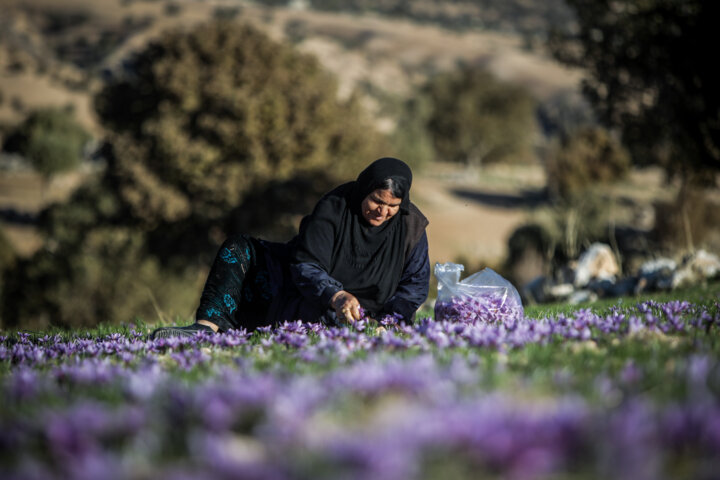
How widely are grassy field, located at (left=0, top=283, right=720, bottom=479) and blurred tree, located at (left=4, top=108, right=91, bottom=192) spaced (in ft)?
176

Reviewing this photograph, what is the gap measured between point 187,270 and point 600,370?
29.7m

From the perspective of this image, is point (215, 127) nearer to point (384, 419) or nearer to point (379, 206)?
point (379, 206)

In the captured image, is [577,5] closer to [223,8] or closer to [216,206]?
[216,206]

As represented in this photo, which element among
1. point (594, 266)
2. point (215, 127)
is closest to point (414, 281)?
point (594, 266)

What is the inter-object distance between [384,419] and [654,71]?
17400 mm

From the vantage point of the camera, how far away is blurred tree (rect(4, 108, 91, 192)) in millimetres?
50688

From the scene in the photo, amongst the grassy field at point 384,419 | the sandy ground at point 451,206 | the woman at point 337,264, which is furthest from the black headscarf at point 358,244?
the sandy ground at point 451,206

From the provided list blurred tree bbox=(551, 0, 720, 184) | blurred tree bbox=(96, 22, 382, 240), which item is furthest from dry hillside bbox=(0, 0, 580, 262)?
blurred tree bbox=(96, 22, 382, 240)

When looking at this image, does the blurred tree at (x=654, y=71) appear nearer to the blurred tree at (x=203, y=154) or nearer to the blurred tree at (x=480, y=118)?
the blurred tree at (x=203, y=154)

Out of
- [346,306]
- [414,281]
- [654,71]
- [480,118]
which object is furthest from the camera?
[480,118]

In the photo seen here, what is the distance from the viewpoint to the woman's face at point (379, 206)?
540cm

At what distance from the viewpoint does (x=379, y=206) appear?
5445 mm

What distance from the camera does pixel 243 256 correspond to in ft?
20.2

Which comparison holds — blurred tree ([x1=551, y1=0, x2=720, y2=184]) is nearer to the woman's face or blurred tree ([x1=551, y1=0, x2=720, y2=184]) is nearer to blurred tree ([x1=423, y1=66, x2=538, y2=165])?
the woman's face
